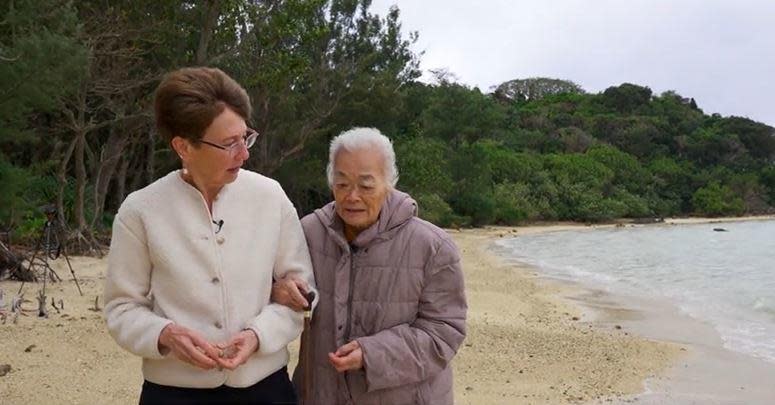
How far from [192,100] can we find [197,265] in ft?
1.27

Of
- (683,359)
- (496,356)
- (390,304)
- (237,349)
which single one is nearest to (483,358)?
(496,356)

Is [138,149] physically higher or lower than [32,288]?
higher

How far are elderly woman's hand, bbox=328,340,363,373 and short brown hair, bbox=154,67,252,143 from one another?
64cm

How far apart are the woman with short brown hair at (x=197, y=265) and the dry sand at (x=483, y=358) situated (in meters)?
3.40

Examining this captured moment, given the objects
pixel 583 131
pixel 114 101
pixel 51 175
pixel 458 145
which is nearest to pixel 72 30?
pixel 114 101

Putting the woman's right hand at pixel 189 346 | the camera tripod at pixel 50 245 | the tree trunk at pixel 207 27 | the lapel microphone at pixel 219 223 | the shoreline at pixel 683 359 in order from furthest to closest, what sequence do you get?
the tree trunk at pixel 207 27 < the camera tripod at pixel 50 245 < the shoreline at pixel 683 359 < the lapel microphone at pixel 219 223 < the woman's right hand at pixel 189 346

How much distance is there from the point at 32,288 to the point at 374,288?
7.87m

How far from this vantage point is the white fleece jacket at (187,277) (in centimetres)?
184

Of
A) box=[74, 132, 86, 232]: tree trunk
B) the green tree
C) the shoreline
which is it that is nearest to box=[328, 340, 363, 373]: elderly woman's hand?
the shoreline

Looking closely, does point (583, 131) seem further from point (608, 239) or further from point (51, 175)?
point (51, 175)

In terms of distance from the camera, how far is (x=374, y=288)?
2062 millimetres

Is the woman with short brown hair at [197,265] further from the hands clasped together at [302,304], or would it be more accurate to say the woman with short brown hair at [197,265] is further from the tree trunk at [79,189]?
the tree trunk at [79,189]

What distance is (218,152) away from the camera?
1.85 m

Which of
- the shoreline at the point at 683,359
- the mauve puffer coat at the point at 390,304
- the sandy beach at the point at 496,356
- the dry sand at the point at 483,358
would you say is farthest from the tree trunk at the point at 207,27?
the mauve puffer coat at the point at 390,304
